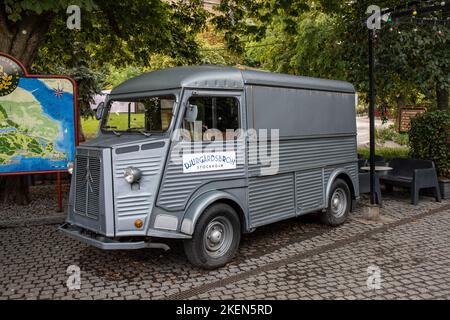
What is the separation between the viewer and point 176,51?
1320 centimetres

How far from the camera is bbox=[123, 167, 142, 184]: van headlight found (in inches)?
203

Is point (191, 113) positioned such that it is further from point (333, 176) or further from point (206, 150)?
point (333, 176)

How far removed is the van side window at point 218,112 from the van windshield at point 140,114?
32 cm

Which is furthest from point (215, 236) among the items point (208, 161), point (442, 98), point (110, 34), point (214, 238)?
point (442, 98)

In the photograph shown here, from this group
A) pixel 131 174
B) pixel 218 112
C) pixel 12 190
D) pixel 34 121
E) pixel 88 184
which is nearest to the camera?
pixel 131 174

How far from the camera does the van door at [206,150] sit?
543 cm

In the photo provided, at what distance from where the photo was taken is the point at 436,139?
10.4m

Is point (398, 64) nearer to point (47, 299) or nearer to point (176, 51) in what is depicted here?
point (176, 51)

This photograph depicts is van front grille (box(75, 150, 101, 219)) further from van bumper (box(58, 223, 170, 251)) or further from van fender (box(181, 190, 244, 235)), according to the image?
van fender (box(181, 190, 244, 235))

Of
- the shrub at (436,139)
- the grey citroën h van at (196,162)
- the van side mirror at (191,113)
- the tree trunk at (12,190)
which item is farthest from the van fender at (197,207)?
the shrub at (436,139)

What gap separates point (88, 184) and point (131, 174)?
0.78m

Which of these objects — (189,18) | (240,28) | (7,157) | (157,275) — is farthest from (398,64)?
(7,157)

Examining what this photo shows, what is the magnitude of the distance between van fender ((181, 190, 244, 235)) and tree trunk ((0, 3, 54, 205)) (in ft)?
17.9

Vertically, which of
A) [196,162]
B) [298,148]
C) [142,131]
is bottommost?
[196,162]
